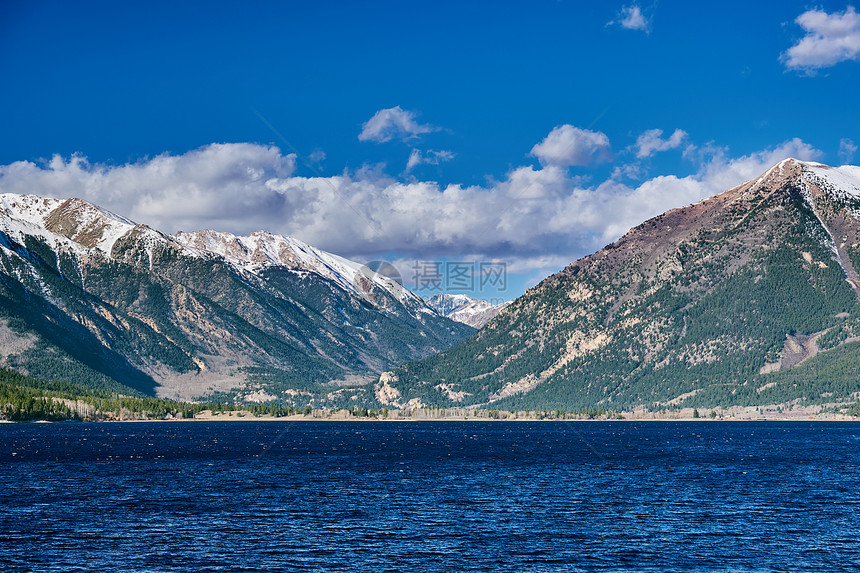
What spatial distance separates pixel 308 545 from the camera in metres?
112

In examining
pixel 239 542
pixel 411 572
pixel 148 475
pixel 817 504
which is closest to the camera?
pixel 411 572

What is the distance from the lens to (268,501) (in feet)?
490

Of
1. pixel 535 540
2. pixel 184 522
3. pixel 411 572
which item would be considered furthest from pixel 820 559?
pixel 184 522

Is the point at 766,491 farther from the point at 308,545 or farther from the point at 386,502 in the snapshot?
the point at 308,545

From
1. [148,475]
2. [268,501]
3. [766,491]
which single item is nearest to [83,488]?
[148,475]

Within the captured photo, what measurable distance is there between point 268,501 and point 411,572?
187 ft

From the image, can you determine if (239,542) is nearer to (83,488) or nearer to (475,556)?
(475,556)

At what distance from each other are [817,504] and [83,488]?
121 metres

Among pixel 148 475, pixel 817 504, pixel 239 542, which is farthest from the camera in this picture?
pixel 148 475

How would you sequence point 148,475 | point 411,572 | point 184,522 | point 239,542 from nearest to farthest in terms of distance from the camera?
point 411,572
point 239,542
point 184,522
point 148,475

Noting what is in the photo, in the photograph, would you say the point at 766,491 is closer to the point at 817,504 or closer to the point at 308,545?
the point at 817,504

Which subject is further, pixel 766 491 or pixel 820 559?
pixel 766 491

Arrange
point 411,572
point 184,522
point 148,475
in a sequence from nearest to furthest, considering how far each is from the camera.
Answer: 1. point 411,572
2. point 184,522
3. point 148,475

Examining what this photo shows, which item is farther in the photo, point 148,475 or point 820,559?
point 148,475
